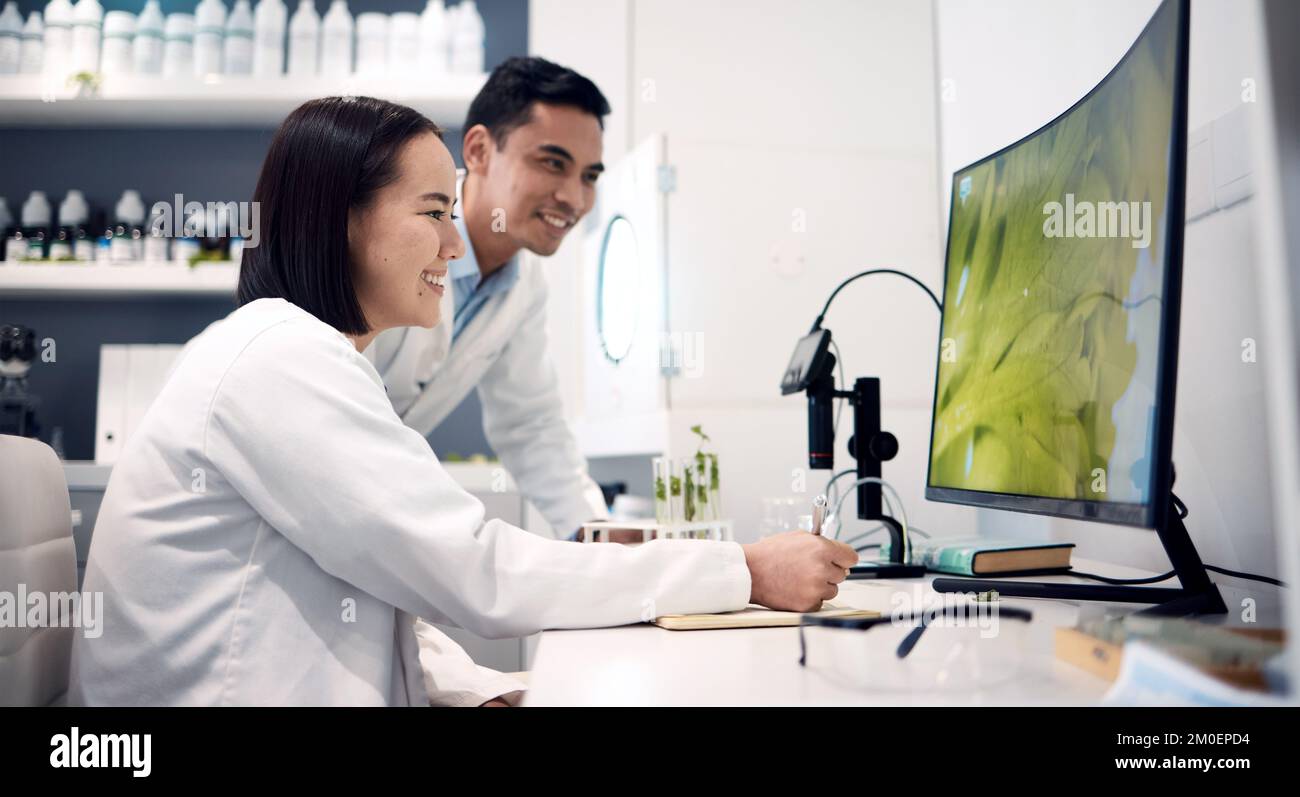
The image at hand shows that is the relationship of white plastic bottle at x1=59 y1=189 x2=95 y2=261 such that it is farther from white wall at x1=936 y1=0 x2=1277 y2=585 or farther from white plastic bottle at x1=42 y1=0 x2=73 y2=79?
white wall at x1=936 y1=0 x2=1277 y2=585

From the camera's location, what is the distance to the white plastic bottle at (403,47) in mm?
2830

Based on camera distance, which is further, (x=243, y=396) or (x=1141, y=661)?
(x=243, y=396)

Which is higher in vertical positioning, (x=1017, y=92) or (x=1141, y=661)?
(x=1017, y=92)

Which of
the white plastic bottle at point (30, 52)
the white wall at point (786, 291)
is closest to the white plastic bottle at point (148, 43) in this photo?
the white plastic bottle at point (30, 52)

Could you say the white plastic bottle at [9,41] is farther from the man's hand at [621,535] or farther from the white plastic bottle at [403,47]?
Result: the man's hand at [621,535]

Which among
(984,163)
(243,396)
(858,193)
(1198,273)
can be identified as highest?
(858,193)

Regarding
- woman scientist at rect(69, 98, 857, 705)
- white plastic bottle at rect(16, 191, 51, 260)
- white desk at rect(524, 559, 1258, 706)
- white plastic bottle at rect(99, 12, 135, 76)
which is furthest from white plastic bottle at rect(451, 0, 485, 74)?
white desk at rect(524, 559, 1258, 706)

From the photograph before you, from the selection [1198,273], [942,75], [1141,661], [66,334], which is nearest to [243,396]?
[1141,661]

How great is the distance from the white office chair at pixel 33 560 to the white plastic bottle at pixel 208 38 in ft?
7.04

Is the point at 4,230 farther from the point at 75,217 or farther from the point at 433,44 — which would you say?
the point at 433,44

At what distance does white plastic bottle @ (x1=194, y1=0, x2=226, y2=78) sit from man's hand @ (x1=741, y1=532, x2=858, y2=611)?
2.56 meters

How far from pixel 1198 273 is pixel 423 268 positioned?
3.20 feet
